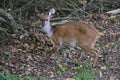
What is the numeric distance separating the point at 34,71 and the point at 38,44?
3.96 feet

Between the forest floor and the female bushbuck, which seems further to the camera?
the female bushbuck

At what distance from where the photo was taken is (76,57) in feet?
24.4

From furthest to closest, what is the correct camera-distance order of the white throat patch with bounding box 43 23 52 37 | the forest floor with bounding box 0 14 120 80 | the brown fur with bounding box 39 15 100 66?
the white throat patch with bounding box 43 23 52 37
the brown fur with bounding box 39 15 100 66
the forest floor with bounding box 0 14 120 80

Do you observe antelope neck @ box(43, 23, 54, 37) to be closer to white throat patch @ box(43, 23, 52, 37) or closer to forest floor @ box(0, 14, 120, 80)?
white throat patch @ box(43, 23, 52, 37)

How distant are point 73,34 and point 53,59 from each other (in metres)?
0.63

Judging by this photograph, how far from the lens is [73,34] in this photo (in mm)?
7070

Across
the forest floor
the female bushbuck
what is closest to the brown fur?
the female bushbuck

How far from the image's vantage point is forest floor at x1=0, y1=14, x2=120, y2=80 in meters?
6.68

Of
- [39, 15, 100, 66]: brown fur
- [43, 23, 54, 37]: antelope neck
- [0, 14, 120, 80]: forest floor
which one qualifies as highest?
[43, 23, 54, 37]: antelope neck

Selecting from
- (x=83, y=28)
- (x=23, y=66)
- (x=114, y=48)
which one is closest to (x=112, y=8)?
(x=114, y=48)

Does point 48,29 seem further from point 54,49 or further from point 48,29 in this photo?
point 54,49

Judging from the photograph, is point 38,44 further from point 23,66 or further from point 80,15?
point 80,15

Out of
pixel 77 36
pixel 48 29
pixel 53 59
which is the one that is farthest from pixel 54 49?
pixel 77 36

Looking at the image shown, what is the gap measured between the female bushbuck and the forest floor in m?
0.25
